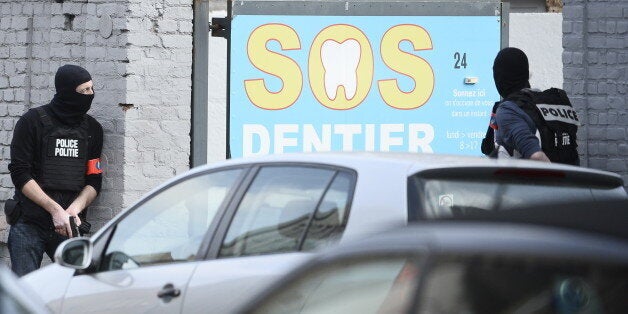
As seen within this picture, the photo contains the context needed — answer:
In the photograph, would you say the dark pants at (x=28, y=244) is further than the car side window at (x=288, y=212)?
Yes

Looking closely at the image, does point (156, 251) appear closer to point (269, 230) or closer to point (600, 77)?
point (269, 230)

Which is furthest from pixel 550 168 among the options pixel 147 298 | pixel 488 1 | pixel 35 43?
pixel 35 43

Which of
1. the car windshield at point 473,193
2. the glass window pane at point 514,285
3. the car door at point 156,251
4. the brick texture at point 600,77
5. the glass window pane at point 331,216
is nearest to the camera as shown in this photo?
the glass window pane at point 514,285

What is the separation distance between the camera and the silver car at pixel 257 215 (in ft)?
13.6

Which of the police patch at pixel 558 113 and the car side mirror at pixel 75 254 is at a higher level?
the police patch at pixel 558 113

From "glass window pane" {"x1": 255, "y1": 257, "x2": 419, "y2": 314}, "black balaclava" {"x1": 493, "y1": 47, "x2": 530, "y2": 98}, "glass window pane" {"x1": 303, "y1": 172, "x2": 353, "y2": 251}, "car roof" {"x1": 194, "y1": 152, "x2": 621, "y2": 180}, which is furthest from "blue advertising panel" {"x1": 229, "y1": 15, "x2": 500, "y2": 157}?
"glass window pane" {"x1": 255, "y1": 257, "x2": 419, "y2": 314}

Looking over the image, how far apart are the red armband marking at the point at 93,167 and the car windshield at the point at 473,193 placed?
4741 millimetres

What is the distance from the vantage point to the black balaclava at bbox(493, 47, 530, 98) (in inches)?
268

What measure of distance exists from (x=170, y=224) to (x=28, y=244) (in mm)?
3269

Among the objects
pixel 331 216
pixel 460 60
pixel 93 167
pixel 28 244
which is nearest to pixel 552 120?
pixel 460 60

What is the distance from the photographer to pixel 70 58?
9.13 m

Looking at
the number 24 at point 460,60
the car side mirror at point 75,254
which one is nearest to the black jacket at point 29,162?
the number 24 at point 460,60

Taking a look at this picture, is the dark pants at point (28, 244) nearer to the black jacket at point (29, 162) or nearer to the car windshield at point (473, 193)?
the black jacket at point (29, 162)

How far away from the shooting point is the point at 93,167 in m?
8.55
